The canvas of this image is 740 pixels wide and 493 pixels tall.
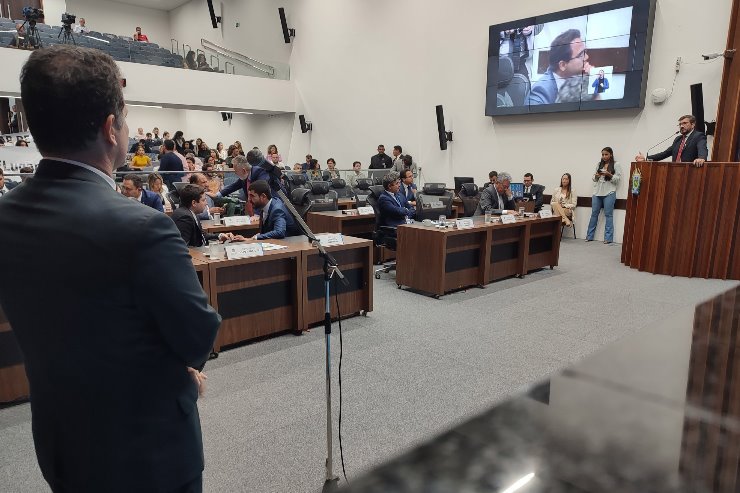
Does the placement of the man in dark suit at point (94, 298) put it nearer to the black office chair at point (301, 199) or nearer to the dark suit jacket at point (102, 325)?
the dark suit jacket at point (102, 325)

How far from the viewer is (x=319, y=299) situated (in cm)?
383

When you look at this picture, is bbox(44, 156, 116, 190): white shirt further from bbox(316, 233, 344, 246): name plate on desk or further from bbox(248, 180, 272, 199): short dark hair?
bbox(248, 180, 272, 199): short dark hair

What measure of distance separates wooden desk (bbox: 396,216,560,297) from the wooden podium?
1.06 meters

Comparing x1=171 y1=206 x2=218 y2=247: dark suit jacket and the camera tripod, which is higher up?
the camera tripod

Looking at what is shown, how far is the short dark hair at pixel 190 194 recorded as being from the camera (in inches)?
136

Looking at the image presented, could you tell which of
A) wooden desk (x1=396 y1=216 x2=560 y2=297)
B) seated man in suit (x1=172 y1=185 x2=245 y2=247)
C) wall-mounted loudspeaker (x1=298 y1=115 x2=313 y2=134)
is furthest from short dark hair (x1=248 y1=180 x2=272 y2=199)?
wall-mounted loudspeaker (x1=298 y1=115 x2=313 y2=134)

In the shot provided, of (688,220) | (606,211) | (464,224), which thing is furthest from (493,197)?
(606,211)

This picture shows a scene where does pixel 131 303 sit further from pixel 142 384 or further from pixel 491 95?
pixel 491 95

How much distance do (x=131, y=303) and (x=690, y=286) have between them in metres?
5.64

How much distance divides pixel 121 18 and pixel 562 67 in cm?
1691

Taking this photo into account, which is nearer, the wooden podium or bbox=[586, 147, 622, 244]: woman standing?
the wooden podium

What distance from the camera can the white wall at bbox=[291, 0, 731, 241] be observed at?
6863 mm

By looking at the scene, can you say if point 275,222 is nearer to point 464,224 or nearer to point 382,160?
point 464,224

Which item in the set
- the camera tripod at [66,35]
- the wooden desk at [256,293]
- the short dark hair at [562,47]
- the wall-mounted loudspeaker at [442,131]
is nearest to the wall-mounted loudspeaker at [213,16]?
the camera tripod at [66,35]
